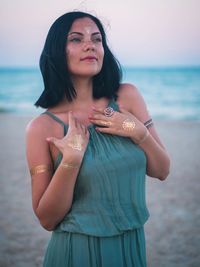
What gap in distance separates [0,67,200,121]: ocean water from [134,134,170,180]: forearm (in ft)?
45.1

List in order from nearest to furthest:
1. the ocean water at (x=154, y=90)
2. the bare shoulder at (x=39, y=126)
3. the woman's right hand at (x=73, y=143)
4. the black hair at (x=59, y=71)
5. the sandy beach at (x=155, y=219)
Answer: the woman's right hand at (x=73, y=143)
the bare shoulder at (x=39, y=126)
the black hair at (x=59, y=71)
the sandy beach at (x=155, y=219)
the ocean water at (x=154, y=90)

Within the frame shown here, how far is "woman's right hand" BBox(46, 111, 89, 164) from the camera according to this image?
65.9 inches

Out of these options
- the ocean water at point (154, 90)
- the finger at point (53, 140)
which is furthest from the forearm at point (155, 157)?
the ocean water at point (154, 90)

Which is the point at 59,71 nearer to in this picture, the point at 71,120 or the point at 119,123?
the point at 71,120

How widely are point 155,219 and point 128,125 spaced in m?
3.25

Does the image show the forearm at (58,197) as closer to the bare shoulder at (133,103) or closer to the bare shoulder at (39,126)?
the bare shoulder at (39,126)

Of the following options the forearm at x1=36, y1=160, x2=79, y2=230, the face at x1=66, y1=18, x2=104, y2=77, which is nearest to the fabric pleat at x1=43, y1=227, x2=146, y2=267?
the forearm at x1=36, y1=160, x2=79, y2=230

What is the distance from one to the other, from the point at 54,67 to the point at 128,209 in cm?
71

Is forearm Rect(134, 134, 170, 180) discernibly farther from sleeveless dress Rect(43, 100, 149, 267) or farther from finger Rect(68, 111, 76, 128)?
finger Rect(68, 111, 76, 128)

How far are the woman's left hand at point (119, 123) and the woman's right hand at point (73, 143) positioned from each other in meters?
0.09

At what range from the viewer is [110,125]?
1823mm

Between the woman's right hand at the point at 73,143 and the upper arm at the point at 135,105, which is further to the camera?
the upper arm at the point at 135,105

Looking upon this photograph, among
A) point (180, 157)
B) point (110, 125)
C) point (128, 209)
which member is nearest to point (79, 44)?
point (110, 125)

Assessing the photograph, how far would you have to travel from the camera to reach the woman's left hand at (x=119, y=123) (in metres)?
1.80
